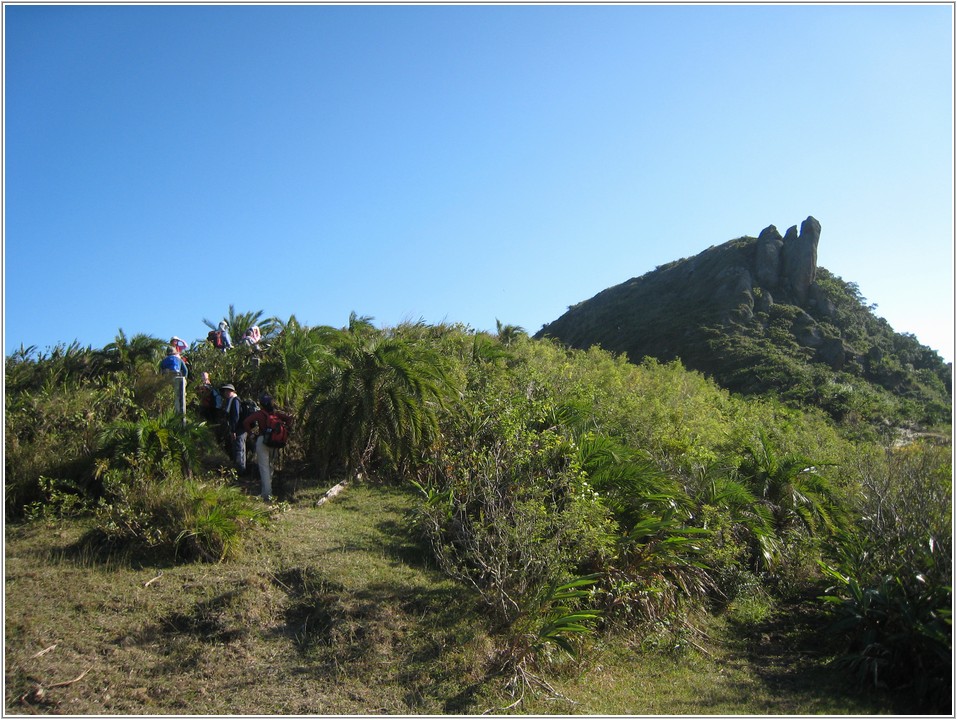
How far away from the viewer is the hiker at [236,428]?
9.70 meters

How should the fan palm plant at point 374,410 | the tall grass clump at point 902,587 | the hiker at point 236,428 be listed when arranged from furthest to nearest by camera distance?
the fan palm plant at point 374,410
the hiker at point 236,428
the tall grass clump at point 902,587

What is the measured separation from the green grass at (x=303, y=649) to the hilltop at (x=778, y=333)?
21.5 m

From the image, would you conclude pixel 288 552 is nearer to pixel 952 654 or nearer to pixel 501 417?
pixel 501 417

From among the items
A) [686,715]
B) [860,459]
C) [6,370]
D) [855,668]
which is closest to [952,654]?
[855,668]

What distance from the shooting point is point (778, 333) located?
38562 mm

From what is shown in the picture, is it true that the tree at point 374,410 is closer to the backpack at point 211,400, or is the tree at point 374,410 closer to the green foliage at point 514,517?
the backpack at point 211,400

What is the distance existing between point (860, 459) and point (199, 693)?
31.1ft

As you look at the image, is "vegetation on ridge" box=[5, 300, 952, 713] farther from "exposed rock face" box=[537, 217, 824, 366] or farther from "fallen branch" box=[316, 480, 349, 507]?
"exposed rock face" box=[537, 217, 824, 366]

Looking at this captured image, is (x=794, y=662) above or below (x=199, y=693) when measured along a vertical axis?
below

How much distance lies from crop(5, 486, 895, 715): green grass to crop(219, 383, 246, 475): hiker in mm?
1894

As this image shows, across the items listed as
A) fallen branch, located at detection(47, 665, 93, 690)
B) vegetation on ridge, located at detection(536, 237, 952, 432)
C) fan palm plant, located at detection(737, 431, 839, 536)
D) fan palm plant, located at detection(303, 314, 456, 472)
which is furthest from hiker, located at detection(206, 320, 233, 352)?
vegetation on ridge, located at detection(536, 237, 952, 432)

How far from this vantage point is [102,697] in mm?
5402

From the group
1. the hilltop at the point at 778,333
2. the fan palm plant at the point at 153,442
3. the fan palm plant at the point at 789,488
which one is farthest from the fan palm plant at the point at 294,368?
the hilltop at the point at 778,333

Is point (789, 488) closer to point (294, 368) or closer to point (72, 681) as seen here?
point (294, 368)
